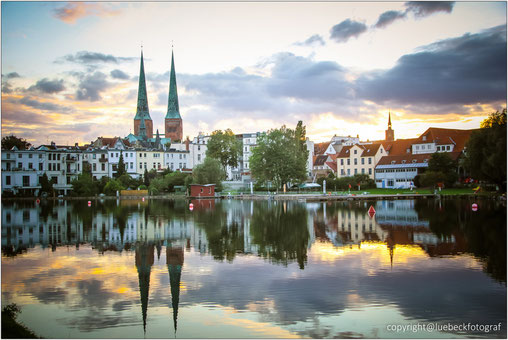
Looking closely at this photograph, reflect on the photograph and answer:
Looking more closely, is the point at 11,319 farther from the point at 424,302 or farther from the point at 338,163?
the point at 338,163

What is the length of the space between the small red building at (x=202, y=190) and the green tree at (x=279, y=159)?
8299mm

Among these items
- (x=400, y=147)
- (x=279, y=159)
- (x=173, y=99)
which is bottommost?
(x=279, y=159)

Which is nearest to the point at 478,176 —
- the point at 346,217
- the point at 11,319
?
the point at 346,217

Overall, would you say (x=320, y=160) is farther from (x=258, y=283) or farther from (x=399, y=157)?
(x=258, y=283)

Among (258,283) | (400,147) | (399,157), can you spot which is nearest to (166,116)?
(400,147)

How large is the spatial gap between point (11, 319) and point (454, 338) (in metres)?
11.0

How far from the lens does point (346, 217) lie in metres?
40.7

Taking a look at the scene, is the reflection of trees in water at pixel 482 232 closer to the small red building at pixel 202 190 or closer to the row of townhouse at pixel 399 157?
the row of townhouse at pixel 399 157

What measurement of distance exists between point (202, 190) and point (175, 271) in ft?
229

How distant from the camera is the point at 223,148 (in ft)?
386

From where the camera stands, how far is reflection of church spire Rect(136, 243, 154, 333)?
48.8ft

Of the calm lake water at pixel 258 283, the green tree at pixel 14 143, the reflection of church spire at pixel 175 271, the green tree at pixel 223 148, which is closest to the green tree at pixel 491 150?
the calm lake water at pixel 258 283

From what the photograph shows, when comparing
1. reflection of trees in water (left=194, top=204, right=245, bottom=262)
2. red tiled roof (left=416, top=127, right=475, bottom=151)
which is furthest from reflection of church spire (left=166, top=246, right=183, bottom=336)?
red tiled roof (left=416, top=127, right=475, bottom=151)

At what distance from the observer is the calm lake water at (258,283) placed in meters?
12.7
